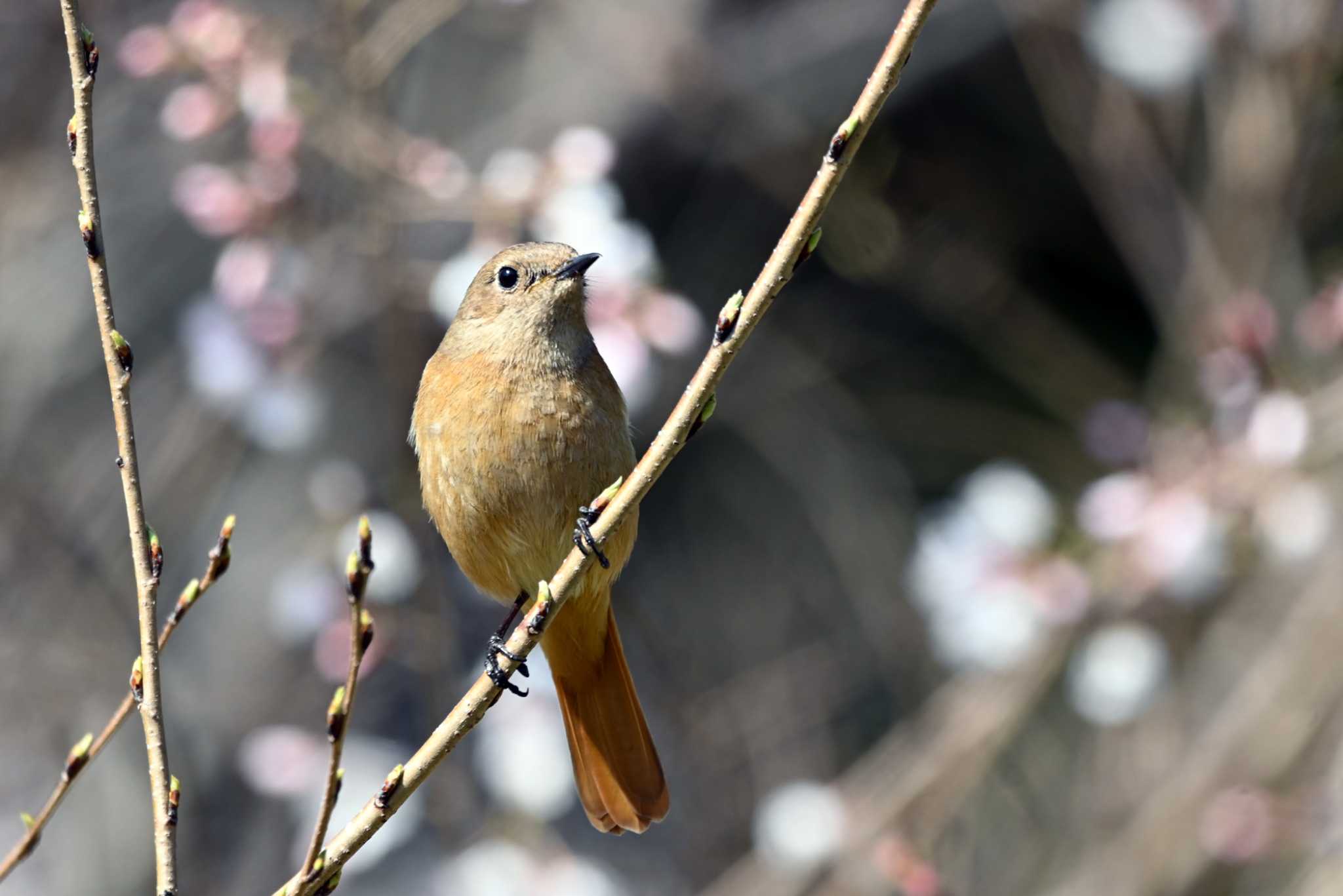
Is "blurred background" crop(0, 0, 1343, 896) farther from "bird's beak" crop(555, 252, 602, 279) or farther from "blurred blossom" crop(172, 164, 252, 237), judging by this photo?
"bird's beak" crop(555, 252, 602, 279)

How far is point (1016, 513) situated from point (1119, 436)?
459 millimetres

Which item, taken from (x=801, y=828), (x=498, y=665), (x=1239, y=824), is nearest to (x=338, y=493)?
(x=801, y=828)

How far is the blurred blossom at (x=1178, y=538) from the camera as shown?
4934mm

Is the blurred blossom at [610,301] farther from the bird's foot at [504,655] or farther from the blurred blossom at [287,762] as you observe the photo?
the blurred blossom at [287,762]

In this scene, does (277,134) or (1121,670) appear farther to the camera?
(1121,670)

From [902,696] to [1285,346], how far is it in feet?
7.30

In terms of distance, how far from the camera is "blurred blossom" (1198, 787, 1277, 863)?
16.7 feet

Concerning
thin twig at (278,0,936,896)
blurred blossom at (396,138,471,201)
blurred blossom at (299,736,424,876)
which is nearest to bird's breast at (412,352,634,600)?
thin twig at (278,0,936,896)

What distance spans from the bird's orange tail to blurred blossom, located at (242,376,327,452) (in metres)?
1.88

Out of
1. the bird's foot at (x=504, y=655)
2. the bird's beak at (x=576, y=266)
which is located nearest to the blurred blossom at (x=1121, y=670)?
the bird's foot at (x=504, y=655)

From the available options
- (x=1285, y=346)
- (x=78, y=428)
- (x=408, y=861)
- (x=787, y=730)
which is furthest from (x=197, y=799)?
(x=1285, y=346)

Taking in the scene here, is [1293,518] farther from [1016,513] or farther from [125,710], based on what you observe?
[125,710]

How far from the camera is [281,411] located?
16.1ft

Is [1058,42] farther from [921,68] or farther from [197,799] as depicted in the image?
[197,799]
